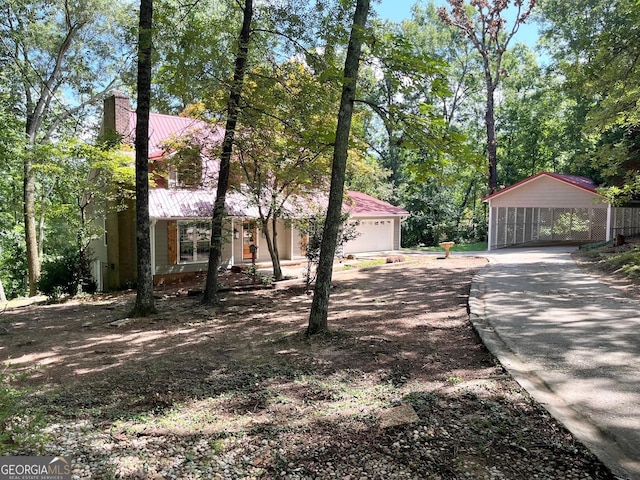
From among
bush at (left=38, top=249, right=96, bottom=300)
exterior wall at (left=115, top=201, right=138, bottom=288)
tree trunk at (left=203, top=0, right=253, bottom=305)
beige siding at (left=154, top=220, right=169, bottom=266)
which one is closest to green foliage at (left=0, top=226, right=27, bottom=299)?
bush at (left=38, top=249, right=96, bottom=300)

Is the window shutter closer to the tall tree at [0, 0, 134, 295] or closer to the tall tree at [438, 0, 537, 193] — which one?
the tall tree at [0, 0, 134, 295]

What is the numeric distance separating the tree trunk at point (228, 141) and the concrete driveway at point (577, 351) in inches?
248

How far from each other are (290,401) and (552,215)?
84.0ft

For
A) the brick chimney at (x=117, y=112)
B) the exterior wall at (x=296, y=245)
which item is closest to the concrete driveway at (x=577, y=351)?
the exterior wall at (x=296, y=245)

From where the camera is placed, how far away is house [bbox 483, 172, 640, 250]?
72.6ft

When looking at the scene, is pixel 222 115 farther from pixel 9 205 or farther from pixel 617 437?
pixel 9 205

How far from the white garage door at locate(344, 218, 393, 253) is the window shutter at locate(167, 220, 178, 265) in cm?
926

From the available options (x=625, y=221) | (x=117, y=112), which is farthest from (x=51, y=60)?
(x=625, y=221)

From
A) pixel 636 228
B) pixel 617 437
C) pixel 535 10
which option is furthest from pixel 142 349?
pixel 535 10

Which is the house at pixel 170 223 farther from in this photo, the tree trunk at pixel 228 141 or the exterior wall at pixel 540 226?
the exterior wall at pixel 540 226

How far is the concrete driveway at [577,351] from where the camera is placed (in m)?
3.26

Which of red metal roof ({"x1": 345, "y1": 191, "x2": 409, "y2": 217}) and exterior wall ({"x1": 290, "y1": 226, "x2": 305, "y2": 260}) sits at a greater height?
red metal roof ({"x1": 345, "y1": 191, "x2": 409, "y2": 217})

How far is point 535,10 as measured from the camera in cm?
2820

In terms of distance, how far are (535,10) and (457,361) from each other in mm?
31183
